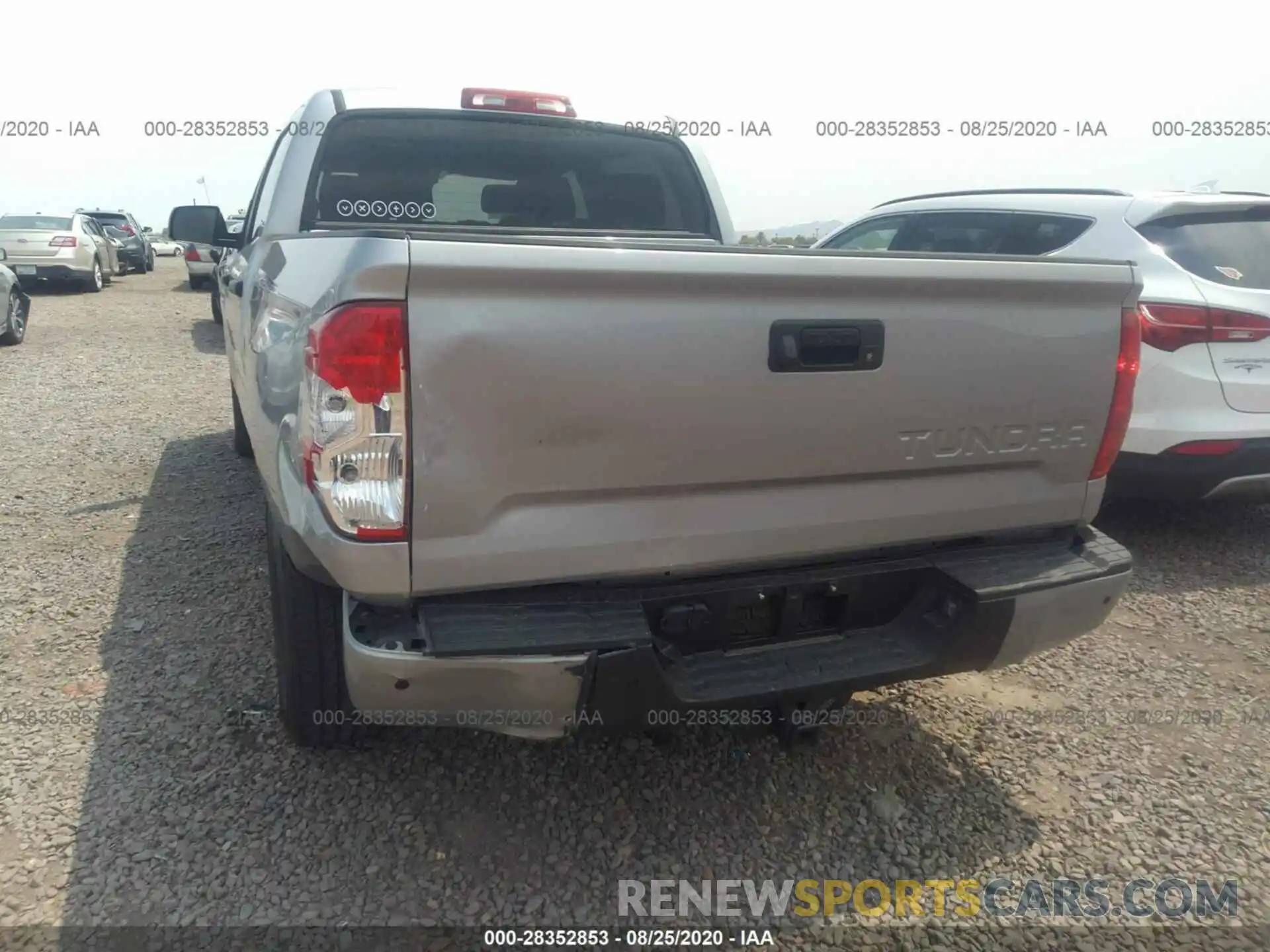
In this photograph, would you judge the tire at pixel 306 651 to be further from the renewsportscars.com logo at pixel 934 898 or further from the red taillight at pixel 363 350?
the renewsportscars.com logo at pixel 934 898

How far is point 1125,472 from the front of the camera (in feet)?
14.0

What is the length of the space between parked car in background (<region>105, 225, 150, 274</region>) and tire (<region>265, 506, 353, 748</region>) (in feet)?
73.9

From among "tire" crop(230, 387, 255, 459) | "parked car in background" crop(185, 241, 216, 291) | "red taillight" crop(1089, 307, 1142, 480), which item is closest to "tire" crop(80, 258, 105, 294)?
"parked car in background" crop(185, 241, 216, 291)

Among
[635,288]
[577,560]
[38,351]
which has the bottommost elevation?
[38,351]

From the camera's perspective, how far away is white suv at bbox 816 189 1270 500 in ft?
13.2

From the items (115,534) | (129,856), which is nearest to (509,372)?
(129,856)

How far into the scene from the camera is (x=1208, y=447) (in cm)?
409

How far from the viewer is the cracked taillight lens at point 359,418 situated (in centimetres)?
179

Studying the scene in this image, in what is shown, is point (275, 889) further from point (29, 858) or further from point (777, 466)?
point (777, 466)

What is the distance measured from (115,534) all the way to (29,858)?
248 cm

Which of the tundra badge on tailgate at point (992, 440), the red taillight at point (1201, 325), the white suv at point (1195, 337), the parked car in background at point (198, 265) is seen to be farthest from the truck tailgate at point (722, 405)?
the parked car in background at point (198, 265)

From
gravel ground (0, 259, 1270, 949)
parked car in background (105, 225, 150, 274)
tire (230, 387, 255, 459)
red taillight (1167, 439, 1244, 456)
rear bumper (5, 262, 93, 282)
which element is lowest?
parked car in background (105, 225, 150, 274)

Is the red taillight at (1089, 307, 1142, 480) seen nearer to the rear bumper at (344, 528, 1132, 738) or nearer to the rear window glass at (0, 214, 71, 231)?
the rear bumper at (344, 528, 1132, 738)

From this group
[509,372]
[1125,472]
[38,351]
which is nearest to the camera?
[509,372]
